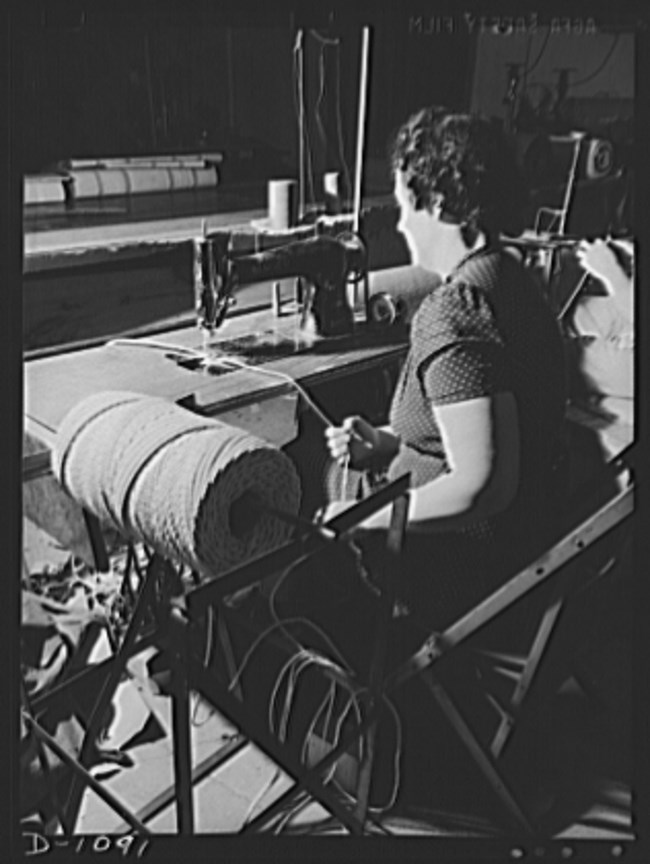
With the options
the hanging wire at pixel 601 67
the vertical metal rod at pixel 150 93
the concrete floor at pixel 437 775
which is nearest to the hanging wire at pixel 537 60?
the hanging wire at pixel 601 67

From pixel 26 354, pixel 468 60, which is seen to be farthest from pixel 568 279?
pixel 26 354

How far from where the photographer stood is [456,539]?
55.9 inches

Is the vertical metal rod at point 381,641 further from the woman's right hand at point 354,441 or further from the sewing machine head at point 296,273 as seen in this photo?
the sewing machine head at point 296,273

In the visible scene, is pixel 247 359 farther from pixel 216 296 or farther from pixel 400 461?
pixel 400 461

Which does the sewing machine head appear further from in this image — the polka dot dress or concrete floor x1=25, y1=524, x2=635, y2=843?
concrete floor x1=25, y1=524, x2=635, y2=843

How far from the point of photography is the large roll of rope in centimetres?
131

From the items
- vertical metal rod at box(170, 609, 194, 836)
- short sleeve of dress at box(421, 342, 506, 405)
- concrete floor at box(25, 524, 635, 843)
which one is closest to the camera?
vertical metal rod at box(170, 609, 194, 836)

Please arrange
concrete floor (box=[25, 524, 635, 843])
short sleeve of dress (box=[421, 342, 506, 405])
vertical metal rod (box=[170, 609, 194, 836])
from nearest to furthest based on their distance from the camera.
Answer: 1. vertical metal rod (box=[170, 609, 194, 836])
2. short sleeve of dress (box=[421, 342, 506, 405])
3. concrete floor (box=[25, 524, 635, 843])

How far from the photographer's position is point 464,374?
136 cm

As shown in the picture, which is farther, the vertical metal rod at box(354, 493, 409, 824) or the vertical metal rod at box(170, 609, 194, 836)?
the vertical metal rod at box(354, 493, 409, 824)

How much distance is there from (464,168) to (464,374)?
0.23m

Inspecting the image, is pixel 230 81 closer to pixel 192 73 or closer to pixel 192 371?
pixel 192 73

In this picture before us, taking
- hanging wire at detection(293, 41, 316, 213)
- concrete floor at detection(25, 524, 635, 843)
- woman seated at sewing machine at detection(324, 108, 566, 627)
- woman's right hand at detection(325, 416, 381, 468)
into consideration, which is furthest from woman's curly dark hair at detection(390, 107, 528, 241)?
concrete floor at detection(25, 524, 635, 843)

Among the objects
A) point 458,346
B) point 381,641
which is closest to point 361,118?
point 458,346
